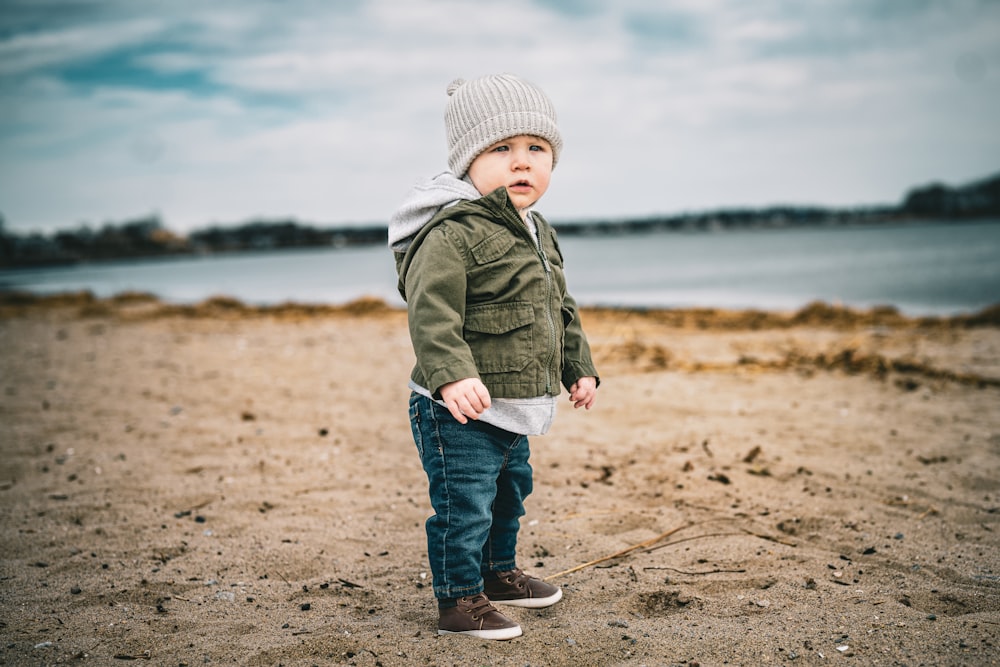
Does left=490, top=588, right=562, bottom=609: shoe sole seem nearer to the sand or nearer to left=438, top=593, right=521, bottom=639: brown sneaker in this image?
the sand

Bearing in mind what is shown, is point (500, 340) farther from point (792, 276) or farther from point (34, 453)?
point (792, 276)

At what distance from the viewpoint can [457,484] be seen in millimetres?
2277

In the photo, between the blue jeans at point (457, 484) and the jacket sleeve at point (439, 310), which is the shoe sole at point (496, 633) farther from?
the jacket sleeve at point (439, 310)

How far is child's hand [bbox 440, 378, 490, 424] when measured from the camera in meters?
2.06

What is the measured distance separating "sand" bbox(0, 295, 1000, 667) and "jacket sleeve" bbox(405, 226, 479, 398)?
92cm

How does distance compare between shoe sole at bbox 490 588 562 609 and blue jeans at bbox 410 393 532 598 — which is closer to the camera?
blue jeans at bbox 410 393 532 598

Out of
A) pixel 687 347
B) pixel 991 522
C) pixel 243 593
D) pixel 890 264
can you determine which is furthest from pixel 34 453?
pixel 890 264

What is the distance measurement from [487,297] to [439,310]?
0.23 m

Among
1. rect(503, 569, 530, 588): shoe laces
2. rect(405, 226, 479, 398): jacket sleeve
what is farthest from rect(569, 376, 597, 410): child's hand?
rect(503, 569, 530, 588): shoe laces

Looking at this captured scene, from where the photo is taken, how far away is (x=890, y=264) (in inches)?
1041

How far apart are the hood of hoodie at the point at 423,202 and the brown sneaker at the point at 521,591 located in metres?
1.28

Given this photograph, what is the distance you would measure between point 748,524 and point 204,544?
2483 millimetres

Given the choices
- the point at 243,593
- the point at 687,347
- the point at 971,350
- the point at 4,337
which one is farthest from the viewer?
the point at 4,337

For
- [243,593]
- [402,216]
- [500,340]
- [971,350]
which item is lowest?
[243,593]
